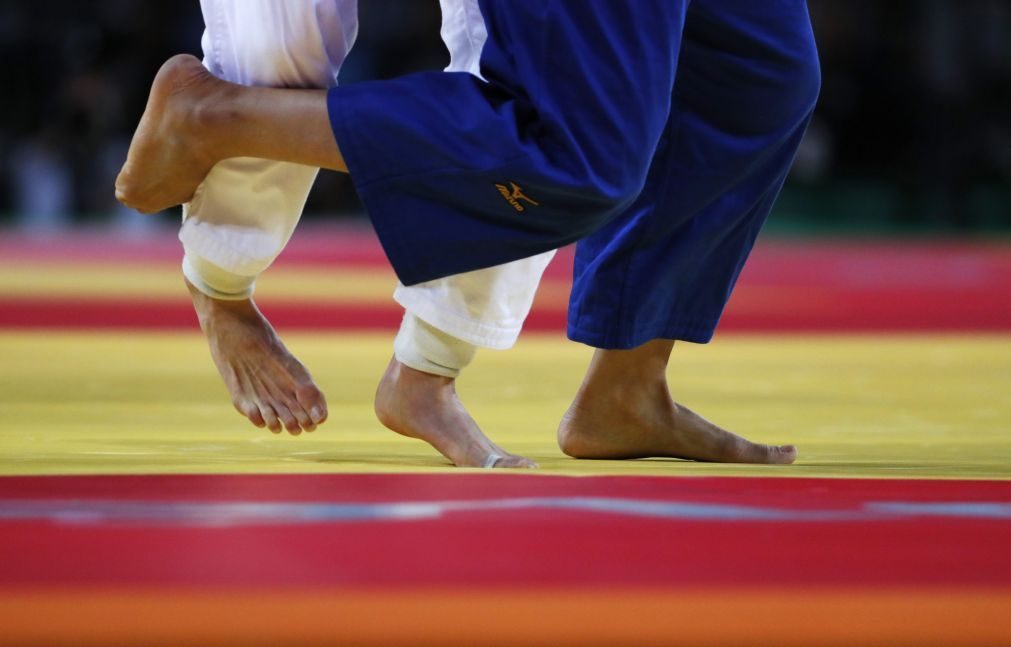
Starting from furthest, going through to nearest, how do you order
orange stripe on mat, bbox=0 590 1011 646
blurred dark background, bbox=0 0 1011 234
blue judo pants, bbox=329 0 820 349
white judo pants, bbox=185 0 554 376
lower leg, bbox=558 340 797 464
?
blurred dark background, bbox=0 0 1011 234 < lower leg, bbox=558 340 797 464 < white judo pants, bbox=185 0 554 376 < blue judo pants, bbox=329 0 820 349 < orange stripe on mat, bbox=0 590 1011 646

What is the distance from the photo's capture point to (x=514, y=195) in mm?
1188

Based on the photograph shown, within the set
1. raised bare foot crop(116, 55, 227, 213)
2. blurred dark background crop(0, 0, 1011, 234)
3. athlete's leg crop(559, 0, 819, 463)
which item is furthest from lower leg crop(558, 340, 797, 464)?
blurred dark background crop(0, 0, 1011, 234)

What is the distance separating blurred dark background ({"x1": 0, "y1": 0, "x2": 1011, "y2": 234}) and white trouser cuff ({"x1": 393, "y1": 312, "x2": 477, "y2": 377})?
568cm

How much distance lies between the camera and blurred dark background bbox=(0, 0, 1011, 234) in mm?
7219

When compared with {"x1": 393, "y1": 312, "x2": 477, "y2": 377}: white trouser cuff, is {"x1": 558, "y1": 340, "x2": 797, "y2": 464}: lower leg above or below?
below

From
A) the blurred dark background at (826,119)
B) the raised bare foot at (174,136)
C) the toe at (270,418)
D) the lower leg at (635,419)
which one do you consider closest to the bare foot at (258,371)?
the toe at (270,418)

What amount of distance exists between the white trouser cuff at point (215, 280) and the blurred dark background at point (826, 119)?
5613mm

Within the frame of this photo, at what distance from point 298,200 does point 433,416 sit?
224mm

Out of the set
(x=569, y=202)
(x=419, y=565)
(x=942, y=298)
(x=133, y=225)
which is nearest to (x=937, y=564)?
(x=419, y=565)

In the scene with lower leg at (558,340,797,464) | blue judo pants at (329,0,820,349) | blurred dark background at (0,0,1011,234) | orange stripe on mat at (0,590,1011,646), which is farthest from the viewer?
blurred dark background at (0,0,1011,234)

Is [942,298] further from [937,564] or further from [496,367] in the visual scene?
[937,564]

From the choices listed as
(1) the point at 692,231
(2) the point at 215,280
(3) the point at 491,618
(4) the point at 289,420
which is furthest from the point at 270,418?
(3) the point at 491,618

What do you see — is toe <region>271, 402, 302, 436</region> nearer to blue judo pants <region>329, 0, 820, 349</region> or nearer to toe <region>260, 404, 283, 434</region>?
toe <region>260, 404, 283, 434</region>

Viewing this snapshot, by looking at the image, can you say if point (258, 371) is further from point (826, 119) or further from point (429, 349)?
point (826, 119)
